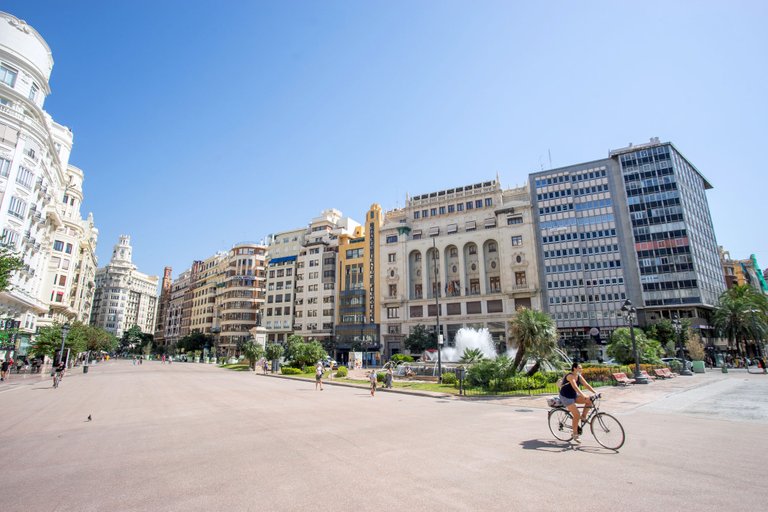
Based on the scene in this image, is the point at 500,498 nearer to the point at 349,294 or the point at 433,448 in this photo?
the point at 433,448

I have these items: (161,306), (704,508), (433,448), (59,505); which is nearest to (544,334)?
(433,448)

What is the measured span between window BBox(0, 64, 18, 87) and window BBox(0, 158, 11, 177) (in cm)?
873

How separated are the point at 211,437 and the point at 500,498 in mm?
7666

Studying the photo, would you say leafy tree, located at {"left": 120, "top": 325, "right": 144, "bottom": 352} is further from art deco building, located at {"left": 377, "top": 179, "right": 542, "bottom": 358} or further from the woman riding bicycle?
the woman riding bicycle

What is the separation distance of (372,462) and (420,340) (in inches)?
2423

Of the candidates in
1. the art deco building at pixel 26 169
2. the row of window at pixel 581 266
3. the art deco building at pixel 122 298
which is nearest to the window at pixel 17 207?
the art deco building at pixel 26 169

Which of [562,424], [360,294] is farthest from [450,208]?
[562,424]

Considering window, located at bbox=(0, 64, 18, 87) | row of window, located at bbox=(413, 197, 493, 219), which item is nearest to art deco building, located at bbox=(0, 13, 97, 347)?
window, located at bbox=(0, 64, 18, 87)

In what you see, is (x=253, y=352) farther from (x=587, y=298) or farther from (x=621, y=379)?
(x=587, y=298)

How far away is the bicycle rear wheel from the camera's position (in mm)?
9180

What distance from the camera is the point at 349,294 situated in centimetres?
8381

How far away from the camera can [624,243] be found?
64.6 m

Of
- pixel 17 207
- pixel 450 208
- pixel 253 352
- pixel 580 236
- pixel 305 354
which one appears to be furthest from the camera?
pixel 450 208

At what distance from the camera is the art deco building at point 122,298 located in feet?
493
